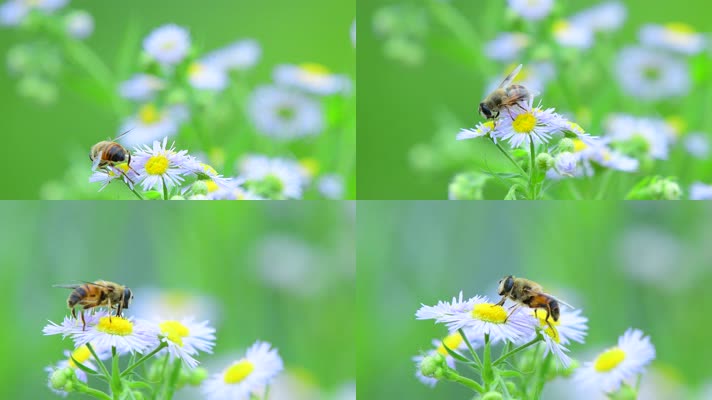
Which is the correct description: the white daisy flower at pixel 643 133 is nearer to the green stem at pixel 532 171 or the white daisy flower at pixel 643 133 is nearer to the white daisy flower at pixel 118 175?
the green stem at pixel 532 171

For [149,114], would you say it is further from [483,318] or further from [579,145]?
[483,318]

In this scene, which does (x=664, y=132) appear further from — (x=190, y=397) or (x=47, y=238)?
(x=47, y=238)

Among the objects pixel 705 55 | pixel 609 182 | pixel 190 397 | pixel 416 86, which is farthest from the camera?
pixel 416 86

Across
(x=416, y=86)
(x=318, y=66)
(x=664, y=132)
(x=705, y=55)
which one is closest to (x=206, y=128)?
(x=318, y=66)

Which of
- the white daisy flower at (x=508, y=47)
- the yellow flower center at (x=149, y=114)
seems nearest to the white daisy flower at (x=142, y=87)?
the yellow flower center at (x=149, y=114)

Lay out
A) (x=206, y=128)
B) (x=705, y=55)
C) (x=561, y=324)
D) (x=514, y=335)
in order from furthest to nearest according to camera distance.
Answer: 1. (x=705, y=55)
2. (x=206, y=128)
3. (x=561, y=324)
4. (x=514, y=335)
